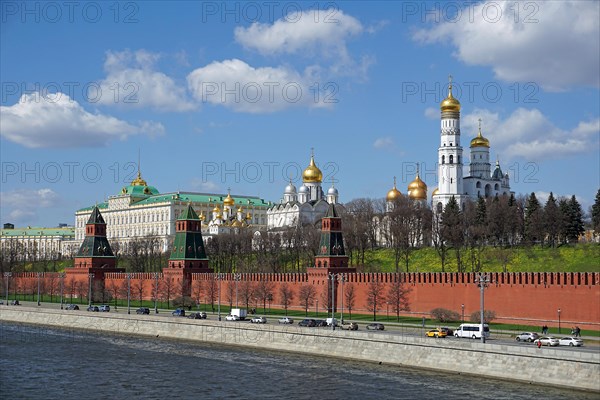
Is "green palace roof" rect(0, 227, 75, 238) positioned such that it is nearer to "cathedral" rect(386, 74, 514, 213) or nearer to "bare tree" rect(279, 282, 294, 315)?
"cathedral" rect(386, 74, 514, 213)

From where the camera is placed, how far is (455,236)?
2675 inches

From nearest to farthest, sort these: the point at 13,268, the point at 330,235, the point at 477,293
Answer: the point at 477,293 → the point at 330,235 → the point at 13,268

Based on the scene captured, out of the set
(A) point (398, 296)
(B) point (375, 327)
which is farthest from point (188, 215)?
(B) point (375, 327)

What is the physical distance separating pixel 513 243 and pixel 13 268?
5327 centimetres

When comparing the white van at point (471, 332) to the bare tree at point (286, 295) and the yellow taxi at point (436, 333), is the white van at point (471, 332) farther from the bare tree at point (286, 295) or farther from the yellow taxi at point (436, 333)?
the bare tree at point (286, 295)

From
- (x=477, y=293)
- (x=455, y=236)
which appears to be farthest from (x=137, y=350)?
(x=455, y=236)

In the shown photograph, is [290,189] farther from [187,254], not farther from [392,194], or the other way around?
[187,254]

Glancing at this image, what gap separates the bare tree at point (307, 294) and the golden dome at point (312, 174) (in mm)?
53717

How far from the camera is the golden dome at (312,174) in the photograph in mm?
108250

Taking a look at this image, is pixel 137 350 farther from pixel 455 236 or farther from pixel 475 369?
pixel 455 236

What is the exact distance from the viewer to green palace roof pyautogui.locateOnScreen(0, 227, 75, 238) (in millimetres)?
151512

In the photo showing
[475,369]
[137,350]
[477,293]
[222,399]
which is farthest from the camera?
[477,293]

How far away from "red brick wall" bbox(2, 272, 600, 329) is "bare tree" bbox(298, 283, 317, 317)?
31 cm

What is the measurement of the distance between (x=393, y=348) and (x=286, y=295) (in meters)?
20.7
